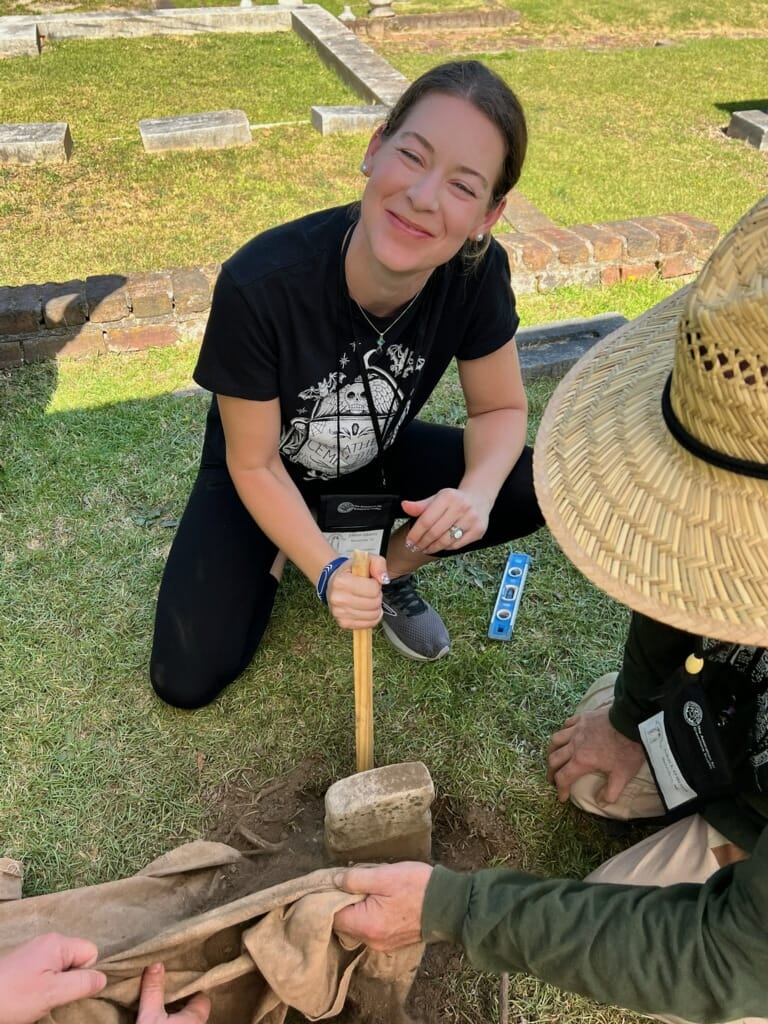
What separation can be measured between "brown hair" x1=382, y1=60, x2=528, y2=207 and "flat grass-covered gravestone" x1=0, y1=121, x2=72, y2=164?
443 centimetres

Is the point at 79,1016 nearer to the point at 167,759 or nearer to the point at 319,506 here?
the point at 167,759

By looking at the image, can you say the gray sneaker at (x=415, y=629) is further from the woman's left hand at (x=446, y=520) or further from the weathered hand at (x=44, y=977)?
the weathered hand at (x=44, y=977)

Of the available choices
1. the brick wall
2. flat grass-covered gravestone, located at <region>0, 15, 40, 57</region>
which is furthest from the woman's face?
flat grass-covered gravestone, located at <region>0, 15, 40, 57</region>

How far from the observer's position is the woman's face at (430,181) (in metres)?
1.53

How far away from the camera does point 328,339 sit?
1780 millimetres

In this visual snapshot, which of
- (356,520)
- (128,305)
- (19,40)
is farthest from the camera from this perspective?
(19,40)

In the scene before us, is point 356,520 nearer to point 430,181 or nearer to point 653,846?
point 430,181

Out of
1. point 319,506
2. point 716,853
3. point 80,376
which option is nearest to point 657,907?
point 716,853

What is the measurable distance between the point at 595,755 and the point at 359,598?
2.24 ft

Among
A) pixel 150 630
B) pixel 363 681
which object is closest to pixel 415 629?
pixel 363 681

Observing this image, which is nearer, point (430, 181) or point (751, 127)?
point (430, 181)

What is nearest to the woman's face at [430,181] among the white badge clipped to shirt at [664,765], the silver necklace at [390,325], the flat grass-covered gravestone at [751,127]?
the silver necklace at [390,325]

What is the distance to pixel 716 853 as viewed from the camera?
1479mm

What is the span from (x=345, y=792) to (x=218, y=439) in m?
1.02
